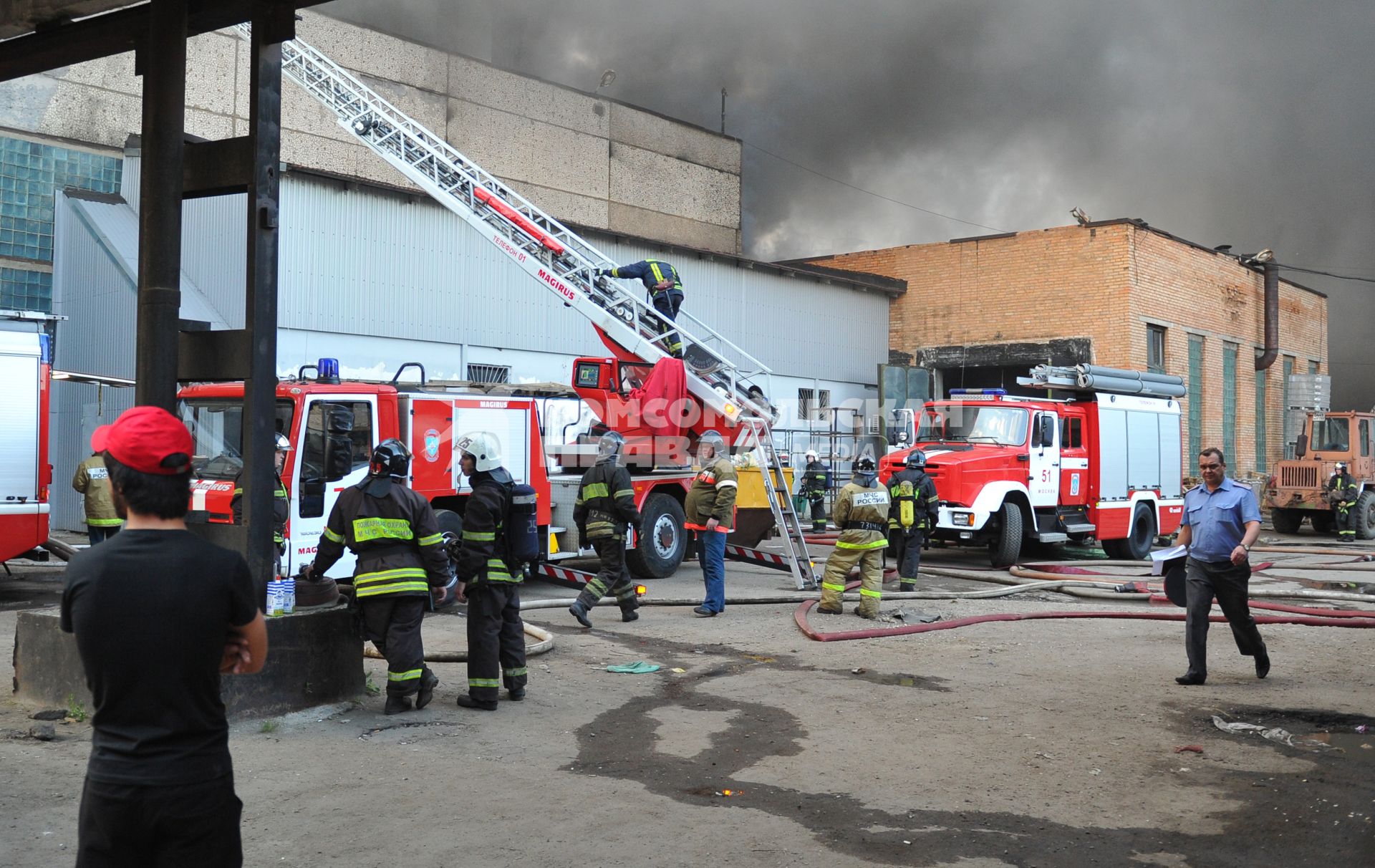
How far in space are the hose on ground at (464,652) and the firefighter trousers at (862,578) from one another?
2.85 metres

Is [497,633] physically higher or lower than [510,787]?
higher

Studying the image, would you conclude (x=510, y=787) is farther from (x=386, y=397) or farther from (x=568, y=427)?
(x=568, y=427)

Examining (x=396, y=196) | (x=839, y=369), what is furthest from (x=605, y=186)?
(x=396, y=196)

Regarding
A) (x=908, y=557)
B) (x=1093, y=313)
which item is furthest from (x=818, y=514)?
(x=1093, y=313)

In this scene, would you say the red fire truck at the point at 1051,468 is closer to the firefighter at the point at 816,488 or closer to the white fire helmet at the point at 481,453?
the firefighter at the point at 816,488

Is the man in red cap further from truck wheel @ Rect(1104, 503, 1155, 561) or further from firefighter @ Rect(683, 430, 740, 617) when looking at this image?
truck wheel @ Rect(1104, 503, 1155, 561)

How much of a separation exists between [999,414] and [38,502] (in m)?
12.1

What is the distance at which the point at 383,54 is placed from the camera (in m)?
30.0

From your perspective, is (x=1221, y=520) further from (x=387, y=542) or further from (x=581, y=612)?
(x=387, y=542)

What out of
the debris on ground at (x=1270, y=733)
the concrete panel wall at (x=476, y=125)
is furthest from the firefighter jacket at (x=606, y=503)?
the concrete panel wall at (x=476, y=125)

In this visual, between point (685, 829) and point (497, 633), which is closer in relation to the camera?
point (685, 829)

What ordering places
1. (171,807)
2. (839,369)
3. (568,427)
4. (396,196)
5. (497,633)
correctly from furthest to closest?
(839,369)
(396,196)
(568,427)
(497,633)
(171,807)

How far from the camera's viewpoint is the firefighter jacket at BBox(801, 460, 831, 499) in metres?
22.4

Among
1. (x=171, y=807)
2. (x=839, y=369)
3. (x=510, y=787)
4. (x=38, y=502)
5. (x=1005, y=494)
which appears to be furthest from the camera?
(x=839, y=369)
